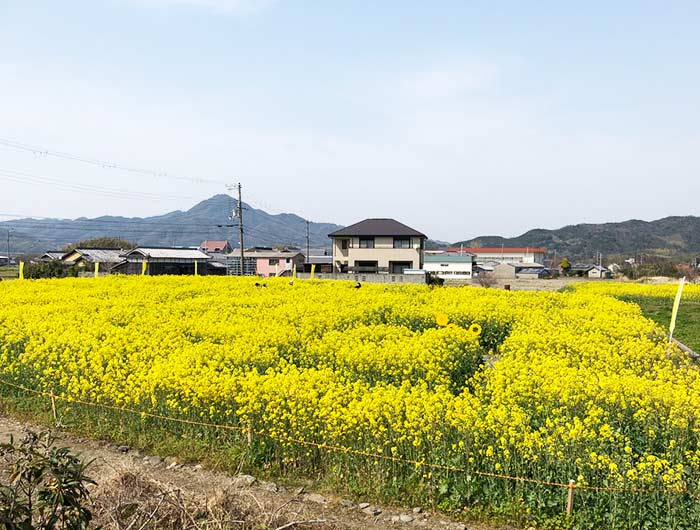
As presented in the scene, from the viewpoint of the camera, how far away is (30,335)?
11695 millimetres

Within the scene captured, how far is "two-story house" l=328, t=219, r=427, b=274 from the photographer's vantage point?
153ft

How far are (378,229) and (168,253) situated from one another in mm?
27193

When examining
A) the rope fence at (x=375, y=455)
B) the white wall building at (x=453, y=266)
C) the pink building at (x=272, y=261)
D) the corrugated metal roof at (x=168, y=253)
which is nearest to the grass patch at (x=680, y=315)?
the rope fence at (x=375, y=455)

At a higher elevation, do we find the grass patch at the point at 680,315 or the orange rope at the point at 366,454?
the orange rope at the point at 366,454

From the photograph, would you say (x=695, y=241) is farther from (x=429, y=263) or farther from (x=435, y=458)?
(x=435, y=458)

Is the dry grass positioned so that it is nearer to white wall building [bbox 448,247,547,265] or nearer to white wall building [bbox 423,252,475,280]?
white wall building [bbox 423,252,475,280]

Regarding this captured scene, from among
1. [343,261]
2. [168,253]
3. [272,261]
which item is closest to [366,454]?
[343,261]

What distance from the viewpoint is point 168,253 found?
60906mm

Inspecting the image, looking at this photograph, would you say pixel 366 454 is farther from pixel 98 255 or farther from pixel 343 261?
pixel 98 255

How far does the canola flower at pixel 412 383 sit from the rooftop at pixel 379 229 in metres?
30.3

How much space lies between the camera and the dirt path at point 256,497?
5312 millimetres

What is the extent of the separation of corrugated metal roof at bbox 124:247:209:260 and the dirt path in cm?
5379

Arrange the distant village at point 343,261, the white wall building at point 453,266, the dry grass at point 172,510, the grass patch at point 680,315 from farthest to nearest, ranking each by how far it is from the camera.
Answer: the white wall building at point 453,266 → the distant village at point 343,261 → the grass patch at point 680,315 → the dry grass at point 172,510

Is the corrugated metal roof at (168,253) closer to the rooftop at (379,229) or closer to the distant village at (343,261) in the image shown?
the distant village at (343,261)
